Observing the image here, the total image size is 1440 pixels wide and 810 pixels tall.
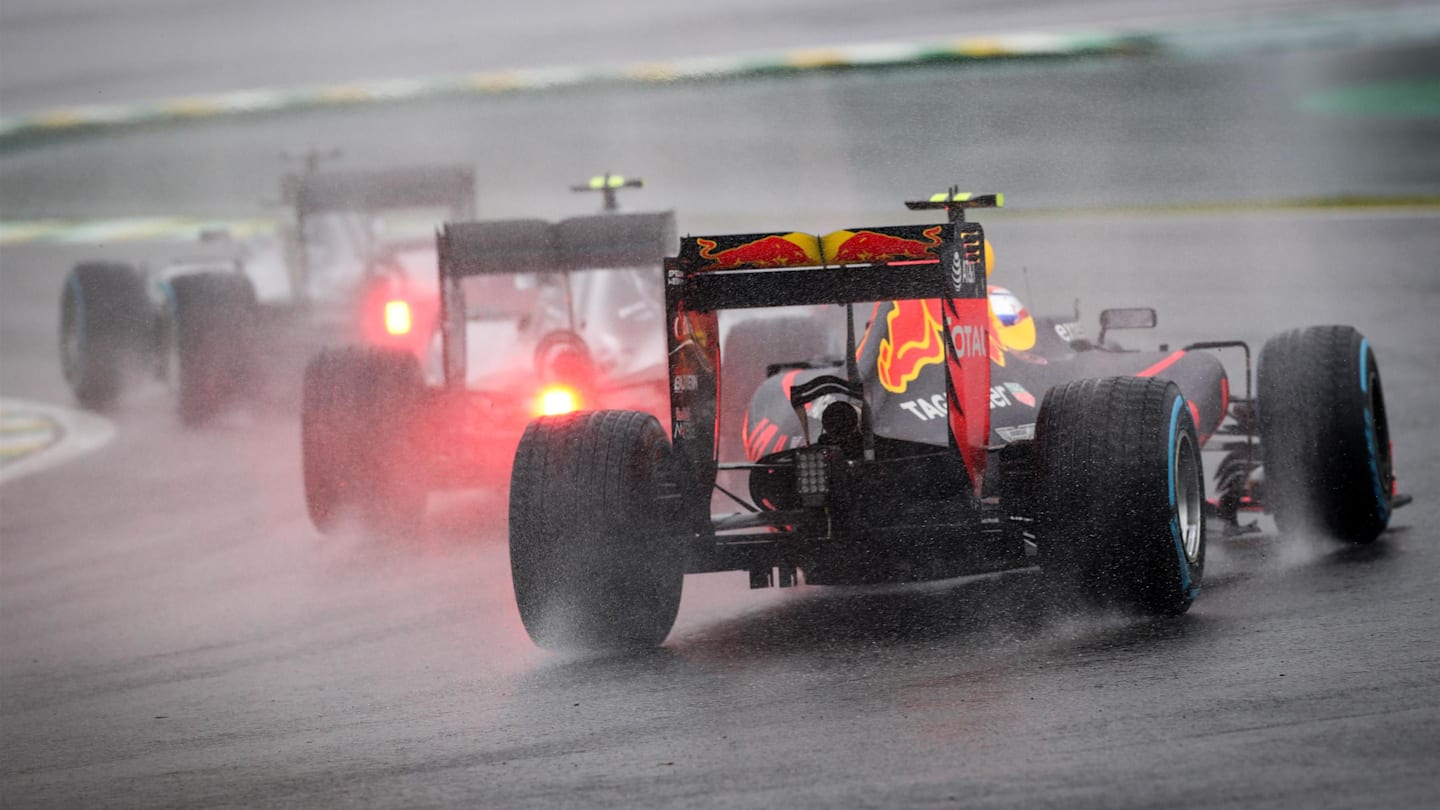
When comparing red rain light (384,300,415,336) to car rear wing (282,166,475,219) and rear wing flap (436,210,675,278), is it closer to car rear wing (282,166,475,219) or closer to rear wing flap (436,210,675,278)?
rear wing flap (436,210,675,278)

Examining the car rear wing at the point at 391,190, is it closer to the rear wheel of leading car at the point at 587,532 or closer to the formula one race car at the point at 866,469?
the formula one race car at the point at 866,469

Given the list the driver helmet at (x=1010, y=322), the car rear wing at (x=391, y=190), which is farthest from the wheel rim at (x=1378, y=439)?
the car rear wing at (x=391, y=190)

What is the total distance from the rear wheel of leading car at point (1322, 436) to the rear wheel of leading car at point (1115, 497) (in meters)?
1.87

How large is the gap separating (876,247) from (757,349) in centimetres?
380

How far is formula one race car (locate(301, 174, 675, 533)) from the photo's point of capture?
10.0 meters

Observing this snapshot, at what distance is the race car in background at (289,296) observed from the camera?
45.2ft

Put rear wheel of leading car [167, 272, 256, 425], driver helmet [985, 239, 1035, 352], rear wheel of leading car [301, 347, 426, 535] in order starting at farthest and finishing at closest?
rear wheel of leading car [167, 272, 256, 425]
rear wheel of leading car [301, 347, 426, 535]
driver helmet [985, 239, 1035, 352]

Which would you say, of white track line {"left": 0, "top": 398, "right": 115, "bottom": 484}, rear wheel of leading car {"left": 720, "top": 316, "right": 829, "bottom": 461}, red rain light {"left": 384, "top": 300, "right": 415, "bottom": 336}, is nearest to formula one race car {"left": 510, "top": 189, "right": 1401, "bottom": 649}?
rear wheel of leading car {"left": 720, "top": 316, "right": 829, "bottom": 461}

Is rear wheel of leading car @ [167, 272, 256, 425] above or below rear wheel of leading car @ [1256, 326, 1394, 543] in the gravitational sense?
above

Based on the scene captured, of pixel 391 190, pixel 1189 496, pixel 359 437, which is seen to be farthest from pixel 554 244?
pixel 391 190

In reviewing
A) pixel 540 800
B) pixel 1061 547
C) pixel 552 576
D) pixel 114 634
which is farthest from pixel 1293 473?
pixel 114 634

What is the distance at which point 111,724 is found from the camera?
601 cm

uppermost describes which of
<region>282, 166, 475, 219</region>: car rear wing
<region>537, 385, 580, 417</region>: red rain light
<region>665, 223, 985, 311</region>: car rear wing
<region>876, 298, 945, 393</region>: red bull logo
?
<region>282, 166, 475, 219</region>: car rear wing

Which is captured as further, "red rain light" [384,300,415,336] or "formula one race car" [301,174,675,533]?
"red rain light" [384,300,415,336]
